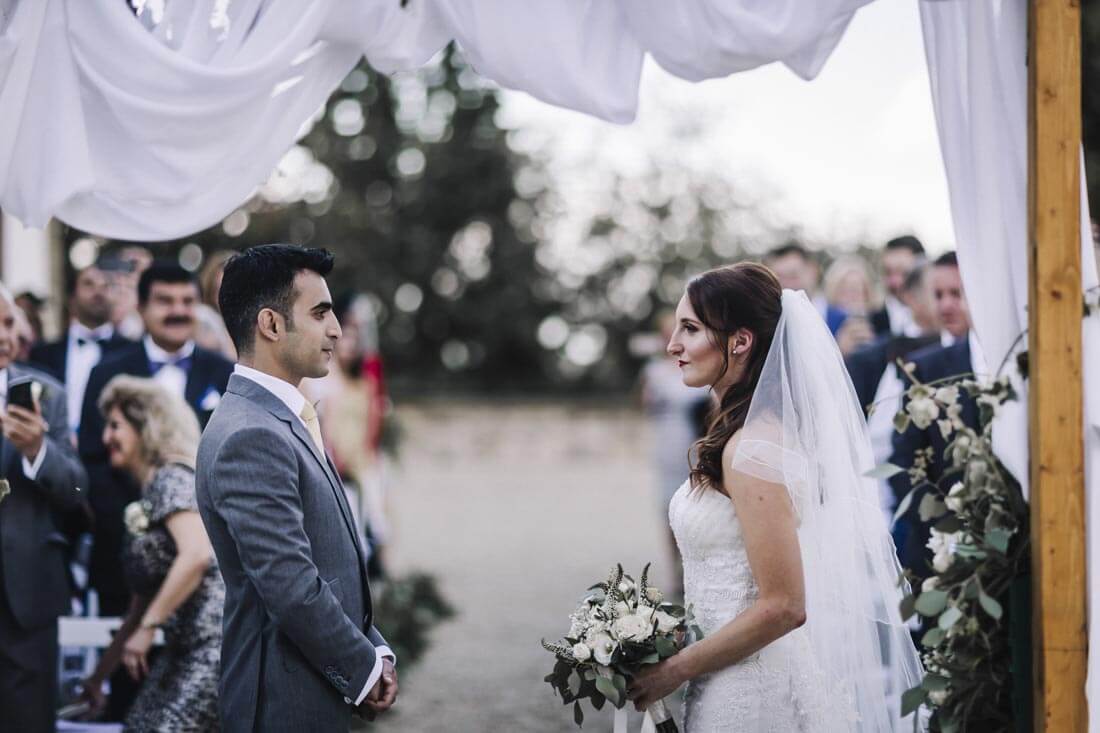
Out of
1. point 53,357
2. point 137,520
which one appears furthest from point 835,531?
point 53,357

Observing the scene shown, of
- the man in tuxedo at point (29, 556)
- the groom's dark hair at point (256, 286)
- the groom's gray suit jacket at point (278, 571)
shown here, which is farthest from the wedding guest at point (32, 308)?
the groom's gray suit jacket at point (278, 571)

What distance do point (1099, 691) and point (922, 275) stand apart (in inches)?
139

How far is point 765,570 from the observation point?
3027 mm

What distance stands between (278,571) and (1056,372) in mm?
2026

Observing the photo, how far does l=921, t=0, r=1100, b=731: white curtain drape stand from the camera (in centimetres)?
311

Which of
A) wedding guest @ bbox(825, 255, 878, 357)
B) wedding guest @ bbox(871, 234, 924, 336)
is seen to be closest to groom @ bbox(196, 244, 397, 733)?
wedding guest @ bbox(871, 234, 924, 336)

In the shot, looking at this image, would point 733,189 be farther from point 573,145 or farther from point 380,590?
point 380,590

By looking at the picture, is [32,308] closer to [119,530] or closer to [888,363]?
[119,530]

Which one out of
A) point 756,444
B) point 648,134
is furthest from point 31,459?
point 648,134

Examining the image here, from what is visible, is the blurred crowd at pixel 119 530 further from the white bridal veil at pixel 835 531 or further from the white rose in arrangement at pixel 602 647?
the white bridal veil at pixel 835 531

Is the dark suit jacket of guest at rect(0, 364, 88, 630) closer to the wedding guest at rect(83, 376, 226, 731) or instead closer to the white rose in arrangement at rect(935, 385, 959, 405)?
the wedding guest at rect(83, 376, 226, 731)

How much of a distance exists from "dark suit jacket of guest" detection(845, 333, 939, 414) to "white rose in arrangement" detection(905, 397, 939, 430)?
2.90m

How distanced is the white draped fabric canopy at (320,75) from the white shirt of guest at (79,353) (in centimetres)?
287

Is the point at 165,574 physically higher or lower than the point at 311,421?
lower
